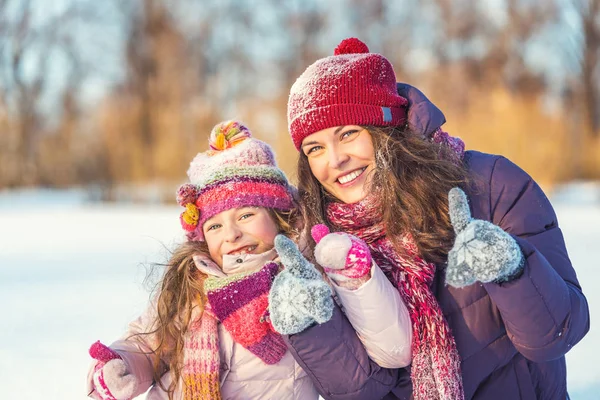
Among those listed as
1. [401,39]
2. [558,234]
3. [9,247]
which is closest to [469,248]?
[558,234]

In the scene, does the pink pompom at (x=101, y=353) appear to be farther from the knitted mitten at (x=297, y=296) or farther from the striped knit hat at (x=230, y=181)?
the knitted mitten at (x=297, y=296)

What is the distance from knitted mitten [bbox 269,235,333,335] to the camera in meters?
1.39

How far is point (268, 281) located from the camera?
1.82 metres

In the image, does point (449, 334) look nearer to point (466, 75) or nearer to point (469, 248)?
point (469, 248)

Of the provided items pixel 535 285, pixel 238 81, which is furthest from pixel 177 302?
pixel 238 81

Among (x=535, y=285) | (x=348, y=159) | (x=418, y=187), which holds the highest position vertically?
(x=348, y=159)

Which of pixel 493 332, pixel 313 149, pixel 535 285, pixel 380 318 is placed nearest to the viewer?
pixel 535 285

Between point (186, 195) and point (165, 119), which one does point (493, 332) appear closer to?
point (186, 195)

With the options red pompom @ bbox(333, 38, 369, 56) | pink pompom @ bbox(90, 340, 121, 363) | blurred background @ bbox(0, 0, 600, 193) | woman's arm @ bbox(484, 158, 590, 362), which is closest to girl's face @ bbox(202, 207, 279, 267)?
pink pompom @ bbox(90, 340, 121, 363)

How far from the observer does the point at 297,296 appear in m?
1.40

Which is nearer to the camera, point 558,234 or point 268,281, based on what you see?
point 558,234

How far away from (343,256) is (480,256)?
34cm

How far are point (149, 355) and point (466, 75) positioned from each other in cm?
1998

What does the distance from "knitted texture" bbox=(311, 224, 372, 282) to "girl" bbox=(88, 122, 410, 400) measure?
413 millimetres
